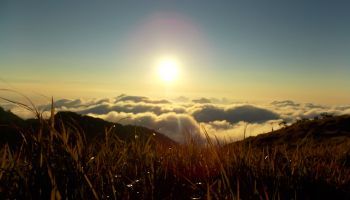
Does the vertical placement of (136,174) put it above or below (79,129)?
below

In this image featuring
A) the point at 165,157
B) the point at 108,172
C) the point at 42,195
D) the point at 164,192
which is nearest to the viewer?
the point at 42,195

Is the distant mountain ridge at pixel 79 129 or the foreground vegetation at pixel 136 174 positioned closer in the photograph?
the foreground vegetation at pixel 136 174

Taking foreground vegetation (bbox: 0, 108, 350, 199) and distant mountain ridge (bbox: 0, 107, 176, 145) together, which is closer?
foreground vegetation (bbox: 0, 108, 350, 199)

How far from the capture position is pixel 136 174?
13.5 ft

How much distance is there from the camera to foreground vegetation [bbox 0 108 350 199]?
309cm

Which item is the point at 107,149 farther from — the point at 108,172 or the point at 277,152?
the point at 277,152

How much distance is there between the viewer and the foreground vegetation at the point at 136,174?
3.09 m

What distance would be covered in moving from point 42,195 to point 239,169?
2.22 meters

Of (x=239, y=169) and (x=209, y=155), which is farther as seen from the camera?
(x=209, y=155)

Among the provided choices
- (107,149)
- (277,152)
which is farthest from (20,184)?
(277,152)

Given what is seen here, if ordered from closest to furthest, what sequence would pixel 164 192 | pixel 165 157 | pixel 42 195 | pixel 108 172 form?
pixel 42 195 < pixel 108 172 < pixel 164 192 < pixel 165 157

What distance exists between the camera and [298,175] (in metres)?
4.30

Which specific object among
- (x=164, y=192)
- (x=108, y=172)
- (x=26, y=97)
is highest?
(x=26, y=97)

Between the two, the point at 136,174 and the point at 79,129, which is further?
the point at 79,129
